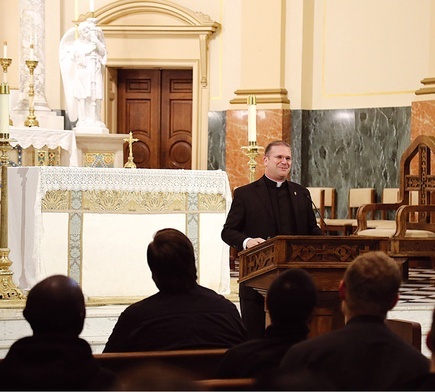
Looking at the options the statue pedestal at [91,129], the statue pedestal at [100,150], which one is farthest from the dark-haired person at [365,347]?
the statue pedestal at [91,129]

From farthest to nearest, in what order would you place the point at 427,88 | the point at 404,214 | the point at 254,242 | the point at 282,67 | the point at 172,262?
the point at 282,67 < the point at 427,88 < the point at 404,214 < the point at 254,242 < the point at 172,262

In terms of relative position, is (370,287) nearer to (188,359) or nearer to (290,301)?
(290,301)

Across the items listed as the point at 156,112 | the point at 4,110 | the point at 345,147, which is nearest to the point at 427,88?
the point at 345,147

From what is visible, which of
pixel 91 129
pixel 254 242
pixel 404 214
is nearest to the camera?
pixel 254 242

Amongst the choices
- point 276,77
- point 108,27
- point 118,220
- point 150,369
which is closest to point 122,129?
point 108,27

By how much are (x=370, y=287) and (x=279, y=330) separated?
302 millimetres

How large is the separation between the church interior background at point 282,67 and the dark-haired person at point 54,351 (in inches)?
356

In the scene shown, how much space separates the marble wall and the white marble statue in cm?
327

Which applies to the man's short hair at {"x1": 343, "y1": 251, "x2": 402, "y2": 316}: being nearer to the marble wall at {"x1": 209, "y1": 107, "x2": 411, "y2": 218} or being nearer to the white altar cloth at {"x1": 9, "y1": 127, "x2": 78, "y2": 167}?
the white altar cloth at {"x1": 9, "y1": 127, "x2": 78, "y2": 167}

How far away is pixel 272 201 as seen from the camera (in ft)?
17.7

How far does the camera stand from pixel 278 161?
5355 mm

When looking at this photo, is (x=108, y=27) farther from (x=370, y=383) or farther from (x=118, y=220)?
(x=370, y=383)

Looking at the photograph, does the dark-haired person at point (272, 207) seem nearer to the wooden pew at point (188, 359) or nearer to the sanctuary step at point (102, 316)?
the sanctuary step at point (102, 316)

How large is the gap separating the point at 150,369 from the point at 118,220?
19.3 ft
